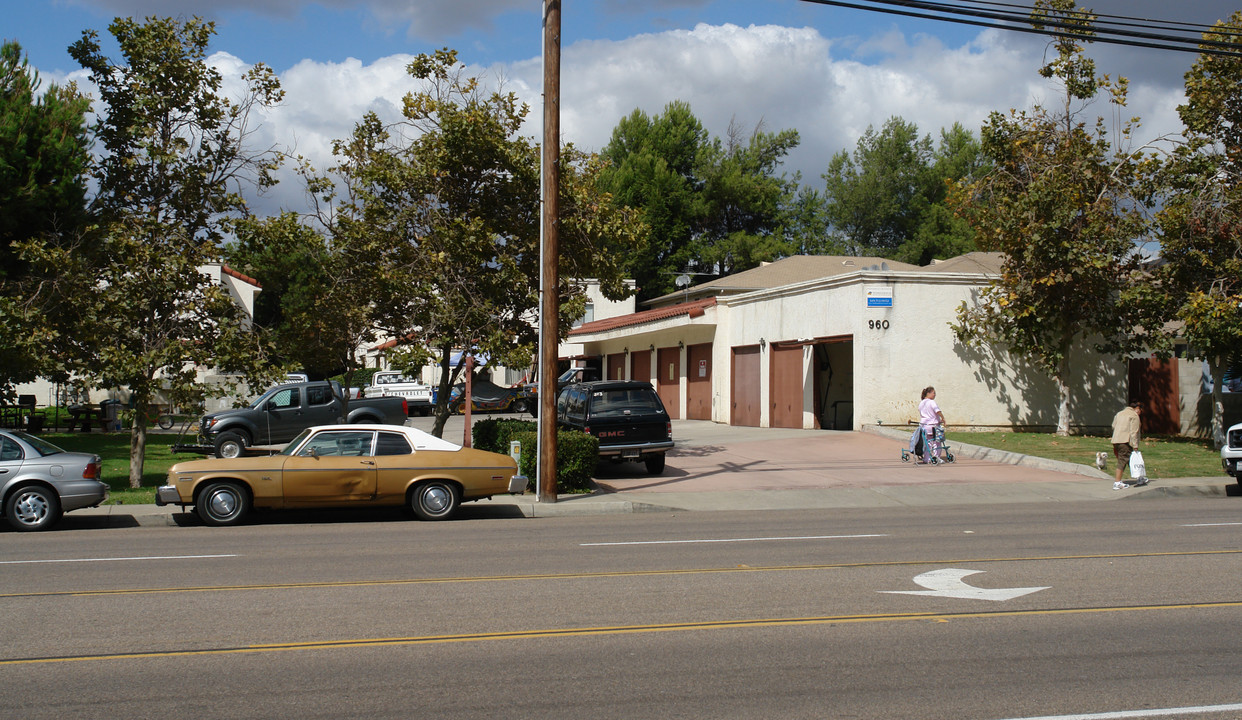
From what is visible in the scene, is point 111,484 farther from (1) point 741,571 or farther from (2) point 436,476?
(1) point 741,571

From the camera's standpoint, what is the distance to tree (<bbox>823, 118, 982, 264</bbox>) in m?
65.1

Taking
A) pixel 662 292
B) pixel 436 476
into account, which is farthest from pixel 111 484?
pixel 662 292

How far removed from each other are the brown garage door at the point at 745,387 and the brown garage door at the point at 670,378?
4787 mm

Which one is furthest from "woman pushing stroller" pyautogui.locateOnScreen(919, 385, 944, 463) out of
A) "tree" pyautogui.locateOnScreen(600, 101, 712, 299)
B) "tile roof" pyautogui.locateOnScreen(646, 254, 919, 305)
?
"tree" pyautogui.locateOnScreen(600, 101, 712, 299)

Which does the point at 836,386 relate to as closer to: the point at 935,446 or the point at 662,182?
the point at 935,446

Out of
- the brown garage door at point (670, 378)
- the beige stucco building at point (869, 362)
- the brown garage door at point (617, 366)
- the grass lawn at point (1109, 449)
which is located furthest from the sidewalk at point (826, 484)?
the brown garage door at point (617, 366)

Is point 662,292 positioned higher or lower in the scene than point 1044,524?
higher

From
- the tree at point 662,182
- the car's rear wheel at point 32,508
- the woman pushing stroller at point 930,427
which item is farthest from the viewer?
the tree at point 662,182

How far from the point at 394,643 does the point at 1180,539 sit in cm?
909

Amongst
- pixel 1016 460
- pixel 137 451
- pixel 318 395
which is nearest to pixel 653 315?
pixel 318 395

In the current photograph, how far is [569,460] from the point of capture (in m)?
17.0

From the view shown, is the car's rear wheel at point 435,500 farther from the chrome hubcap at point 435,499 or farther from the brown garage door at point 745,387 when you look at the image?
the brown garage door at point 745,387

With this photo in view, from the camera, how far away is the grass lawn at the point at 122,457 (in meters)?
16.3

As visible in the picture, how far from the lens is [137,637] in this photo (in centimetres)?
683
